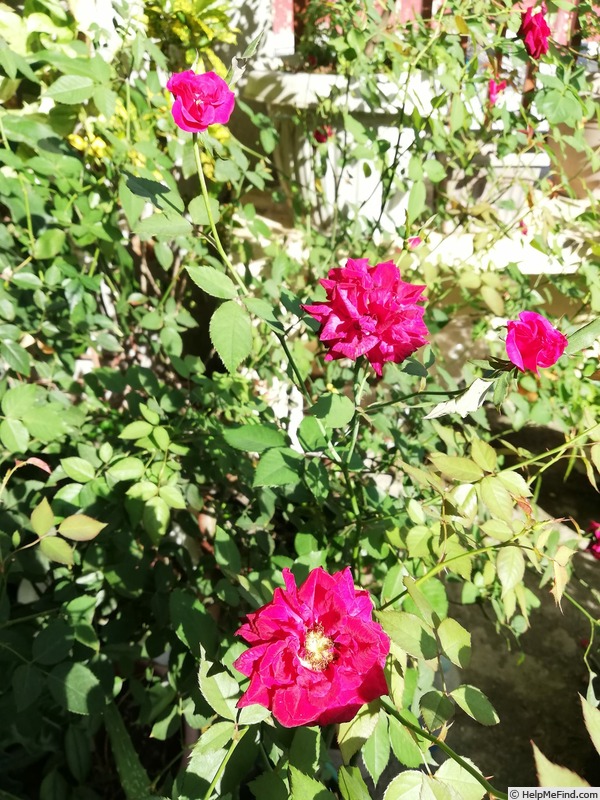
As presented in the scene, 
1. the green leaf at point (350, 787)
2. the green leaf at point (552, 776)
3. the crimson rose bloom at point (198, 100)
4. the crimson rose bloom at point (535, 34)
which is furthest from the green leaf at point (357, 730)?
the crimson rose bloom at point (535, 34)

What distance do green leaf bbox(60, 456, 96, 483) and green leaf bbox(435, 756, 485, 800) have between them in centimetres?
60

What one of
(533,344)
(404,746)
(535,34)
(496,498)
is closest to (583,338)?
(533,344)

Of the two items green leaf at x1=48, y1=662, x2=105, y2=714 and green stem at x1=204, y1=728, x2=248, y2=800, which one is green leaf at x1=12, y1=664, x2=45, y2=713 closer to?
green leaf at x1=48, y1=662, x2=105, y2=714

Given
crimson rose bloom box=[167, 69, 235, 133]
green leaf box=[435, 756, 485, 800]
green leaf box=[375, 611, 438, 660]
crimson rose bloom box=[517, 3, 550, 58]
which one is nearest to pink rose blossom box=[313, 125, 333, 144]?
crimson rose bloom box=[517, 3, 550, 58]

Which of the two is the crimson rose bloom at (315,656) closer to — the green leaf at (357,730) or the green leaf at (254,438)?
the green leaf at (357,730)

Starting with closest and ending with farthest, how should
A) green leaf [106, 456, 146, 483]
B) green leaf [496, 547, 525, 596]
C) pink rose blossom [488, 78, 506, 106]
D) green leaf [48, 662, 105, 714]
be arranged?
green leaf [496, 547, 525, 596] < green leaf [48, 662, 105, 714] < green leaf [106, 456, 146, 483] < pink rose blossom [488, 78, 506, 106]

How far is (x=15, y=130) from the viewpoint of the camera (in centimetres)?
90

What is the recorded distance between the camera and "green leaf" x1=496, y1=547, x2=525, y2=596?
1.75ft

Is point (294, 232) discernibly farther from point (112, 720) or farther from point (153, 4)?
point (112, 720)

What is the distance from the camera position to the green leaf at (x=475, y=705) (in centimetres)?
45

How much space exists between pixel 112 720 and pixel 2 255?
0.84 m

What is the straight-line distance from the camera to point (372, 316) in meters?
0.55

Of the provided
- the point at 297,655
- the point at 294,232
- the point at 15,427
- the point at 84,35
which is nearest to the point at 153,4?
the point at 84,35

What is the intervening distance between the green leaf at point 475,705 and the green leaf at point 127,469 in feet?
1.68
